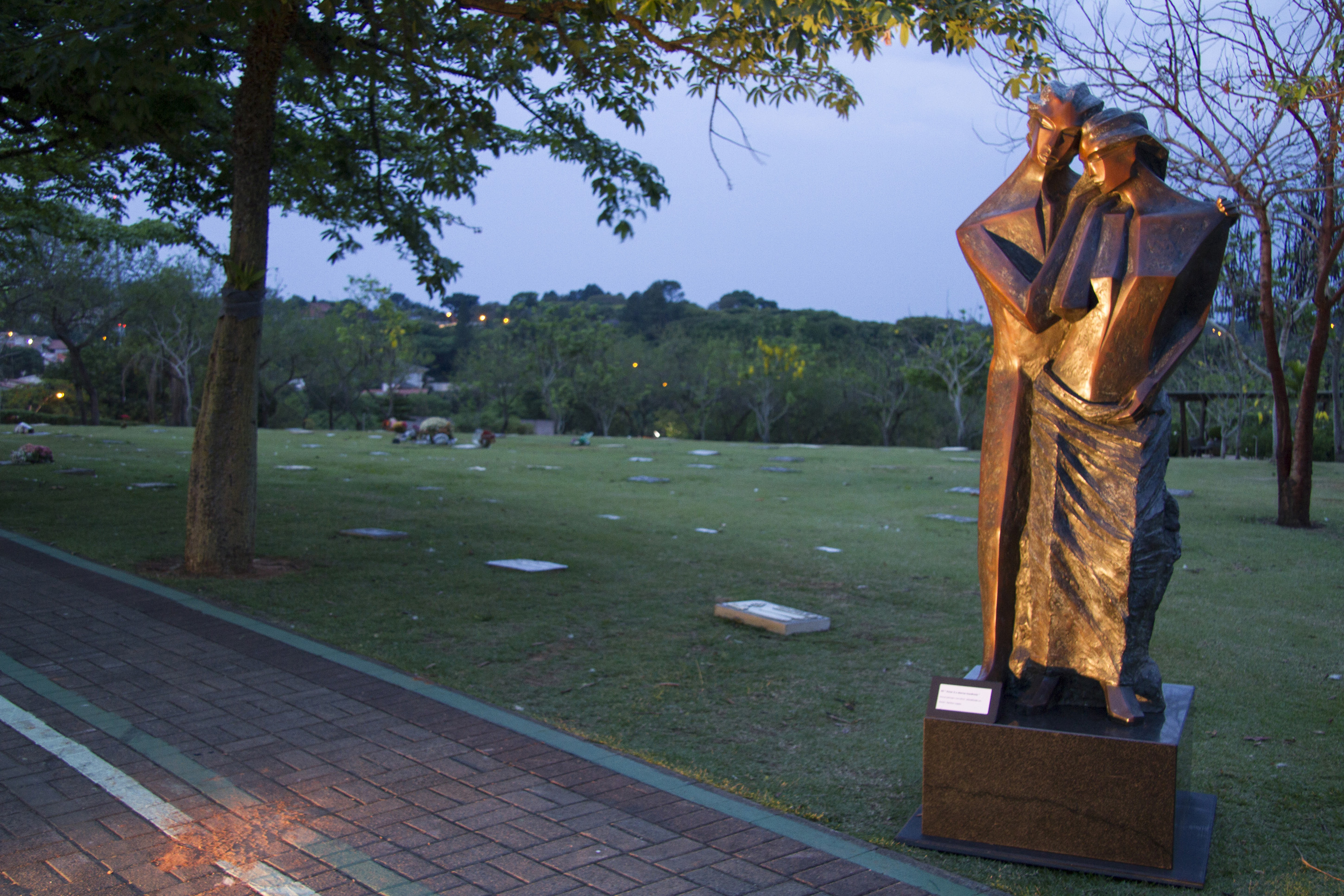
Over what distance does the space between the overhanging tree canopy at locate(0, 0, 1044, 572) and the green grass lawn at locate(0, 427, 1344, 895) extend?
218 centimetres

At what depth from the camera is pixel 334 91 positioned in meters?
9.80

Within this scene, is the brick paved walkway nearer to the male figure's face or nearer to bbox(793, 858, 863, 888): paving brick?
bbox(793, 858, 863, 888): paving brick

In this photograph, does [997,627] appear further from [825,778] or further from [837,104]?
[837,104]

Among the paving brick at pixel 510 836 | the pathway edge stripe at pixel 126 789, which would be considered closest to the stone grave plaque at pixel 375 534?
the pathway edge stripe at pixel 126 789

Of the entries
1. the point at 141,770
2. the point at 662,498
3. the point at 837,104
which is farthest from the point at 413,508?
the point at 141,770

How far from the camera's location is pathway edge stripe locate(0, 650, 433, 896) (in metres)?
3.15

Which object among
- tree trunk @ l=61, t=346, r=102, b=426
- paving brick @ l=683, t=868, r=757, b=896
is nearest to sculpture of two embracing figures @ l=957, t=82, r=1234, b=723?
paving brick @ l=683, t=868, r=757, b=896

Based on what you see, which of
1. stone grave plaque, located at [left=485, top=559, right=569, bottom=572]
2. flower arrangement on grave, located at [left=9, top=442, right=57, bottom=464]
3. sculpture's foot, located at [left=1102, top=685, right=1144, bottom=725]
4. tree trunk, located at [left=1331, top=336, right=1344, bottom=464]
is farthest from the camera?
tree trunk, located at [left=1331, top=336, right=1344, bottom=464]

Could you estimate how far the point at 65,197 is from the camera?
46.5 ft

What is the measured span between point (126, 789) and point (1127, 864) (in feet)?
11.9

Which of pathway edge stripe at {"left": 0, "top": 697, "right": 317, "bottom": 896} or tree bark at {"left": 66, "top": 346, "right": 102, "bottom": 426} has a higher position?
tree bark at {"left": 66, "top": 346, "right": 102, "bottom": 426}

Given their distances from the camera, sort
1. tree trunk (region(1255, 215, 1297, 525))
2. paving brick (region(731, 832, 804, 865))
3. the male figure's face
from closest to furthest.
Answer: paving brick (region(731, 832, 804, 865)) → the male figure's face → tree trunk (region(1255, 215, 1297, 525))

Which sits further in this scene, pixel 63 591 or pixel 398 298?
pixel 398 298

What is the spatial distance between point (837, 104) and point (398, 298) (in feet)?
141
